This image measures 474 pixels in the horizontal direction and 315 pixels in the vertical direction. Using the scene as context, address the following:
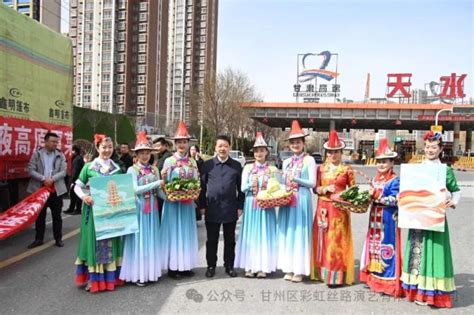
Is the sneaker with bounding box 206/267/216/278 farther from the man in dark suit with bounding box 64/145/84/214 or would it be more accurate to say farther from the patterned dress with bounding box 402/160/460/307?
the man in dark suit with bounding box 64/145/84/214

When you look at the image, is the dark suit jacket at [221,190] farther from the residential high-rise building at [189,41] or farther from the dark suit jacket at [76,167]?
the residential high-rise building at [189,41]

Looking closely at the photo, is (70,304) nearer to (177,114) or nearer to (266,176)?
(266,176)

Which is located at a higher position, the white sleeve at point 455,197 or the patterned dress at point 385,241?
the white sleeve at point 455,197

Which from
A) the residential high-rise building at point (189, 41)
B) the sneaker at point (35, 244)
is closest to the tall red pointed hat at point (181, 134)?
the sneaker at point (35, 244)

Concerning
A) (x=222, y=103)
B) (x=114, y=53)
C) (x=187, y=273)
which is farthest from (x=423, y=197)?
(x=114, y=53)

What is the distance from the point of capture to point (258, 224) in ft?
15.9

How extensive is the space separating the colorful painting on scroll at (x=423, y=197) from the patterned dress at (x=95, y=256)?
10.3 ft

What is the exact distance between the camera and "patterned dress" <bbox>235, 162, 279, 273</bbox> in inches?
190

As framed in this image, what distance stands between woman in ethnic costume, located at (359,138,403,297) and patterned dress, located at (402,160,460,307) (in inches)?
5.9

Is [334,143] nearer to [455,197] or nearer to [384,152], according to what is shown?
[384,152]

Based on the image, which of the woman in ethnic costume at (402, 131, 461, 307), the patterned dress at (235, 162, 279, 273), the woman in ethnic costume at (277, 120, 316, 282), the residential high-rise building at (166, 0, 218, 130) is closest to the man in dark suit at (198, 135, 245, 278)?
the patterned dress at (235, 162, 279, 273)

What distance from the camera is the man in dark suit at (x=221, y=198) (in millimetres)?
4902

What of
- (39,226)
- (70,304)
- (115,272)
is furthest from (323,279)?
(39,226)

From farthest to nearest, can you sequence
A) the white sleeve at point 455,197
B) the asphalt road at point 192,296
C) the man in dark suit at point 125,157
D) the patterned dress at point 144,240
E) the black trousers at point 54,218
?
the man in dark suit at point 125,157 < the black trousers at point 54,218 < the patterned dress at point 144,240 < the white sleeve at point 455,197 < the asphalt road at point 192,296
